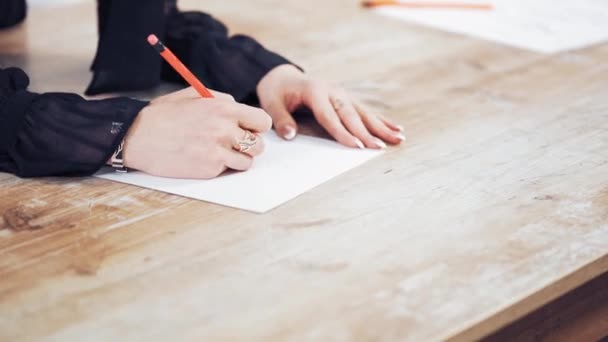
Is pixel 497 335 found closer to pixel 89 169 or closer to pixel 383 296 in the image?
pixel 383 296

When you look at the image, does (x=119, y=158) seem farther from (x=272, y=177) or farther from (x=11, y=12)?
(x=11, y=12)

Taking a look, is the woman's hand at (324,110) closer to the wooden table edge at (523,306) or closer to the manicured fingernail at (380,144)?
the manicured fingernail at (380,144)

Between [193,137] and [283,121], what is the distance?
18cm

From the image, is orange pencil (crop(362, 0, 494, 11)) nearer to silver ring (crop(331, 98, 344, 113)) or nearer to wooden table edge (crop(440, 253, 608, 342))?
silver ring (crop(331, 98, 344, 113))

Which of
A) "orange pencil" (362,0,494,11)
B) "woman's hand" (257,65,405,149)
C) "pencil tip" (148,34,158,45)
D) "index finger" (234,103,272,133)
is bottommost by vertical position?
"orange pencil" (362,0,494,11)

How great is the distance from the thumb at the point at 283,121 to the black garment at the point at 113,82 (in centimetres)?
8

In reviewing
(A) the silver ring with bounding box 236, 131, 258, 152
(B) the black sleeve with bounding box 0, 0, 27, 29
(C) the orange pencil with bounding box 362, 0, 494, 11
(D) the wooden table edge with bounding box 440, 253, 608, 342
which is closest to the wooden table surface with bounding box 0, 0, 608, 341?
(D) the wooden table edge with bounding box 440, 253, 608, 342

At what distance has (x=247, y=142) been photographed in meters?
0.95

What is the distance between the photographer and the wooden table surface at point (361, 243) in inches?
25.7

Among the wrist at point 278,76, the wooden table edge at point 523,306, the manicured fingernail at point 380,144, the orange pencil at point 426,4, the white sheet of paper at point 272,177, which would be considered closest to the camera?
the wooden table edge at point 523,306

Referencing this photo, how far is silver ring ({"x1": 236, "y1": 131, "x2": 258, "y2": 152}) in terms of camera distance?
0.94 meters

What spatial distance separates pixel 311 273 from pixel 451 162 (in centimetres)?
31

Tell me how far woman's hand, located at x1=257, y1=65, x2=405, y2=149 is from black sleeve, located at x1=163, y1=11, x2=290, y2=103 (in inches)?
1.2

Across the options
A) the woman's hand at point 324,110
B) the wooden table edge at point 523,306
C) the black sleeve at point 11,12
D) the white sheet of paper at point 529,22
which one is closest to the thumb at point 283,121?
the woman's hand at point 324,110
